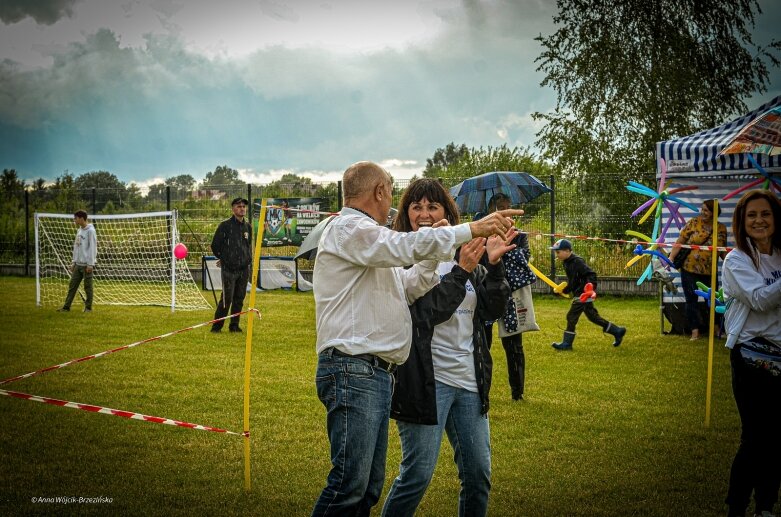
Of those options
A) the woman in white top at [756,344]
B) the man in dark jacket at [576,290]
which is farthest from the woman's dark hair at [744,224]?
the man in dark jacket at [576,290]

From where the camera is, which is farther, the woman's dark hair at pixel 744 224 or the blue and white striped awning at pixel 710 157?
the blue and white striped awning at pixel 710 157

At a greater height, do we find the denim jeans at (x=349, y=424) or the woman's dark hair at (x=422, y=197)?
the woman's dark hair at (x=422, y=197)

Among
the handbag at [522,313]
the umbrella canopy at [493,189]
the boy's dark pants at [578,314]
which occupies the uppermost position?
the umbrella canopy at [493,189]

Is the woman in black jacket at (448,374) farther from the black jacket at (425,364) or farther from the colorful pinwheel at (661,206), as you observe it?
the colorful pinwheel at (661,206)

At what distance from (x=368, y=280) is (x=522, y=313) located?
4.54 metres

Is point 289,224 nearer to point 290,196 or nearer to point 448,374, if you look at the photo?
point 290,196

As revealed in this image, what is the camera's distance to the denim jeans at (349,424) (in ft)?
9.83

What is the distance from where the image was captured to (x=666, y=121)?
2433 cm

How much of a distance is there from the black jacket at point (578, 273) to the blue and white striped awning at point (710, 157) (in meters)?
1.83

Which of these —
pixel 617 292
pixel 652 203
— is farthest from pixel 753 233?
pixel 617 292

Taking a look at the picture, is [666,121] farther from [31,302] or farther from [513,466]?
[513,466]

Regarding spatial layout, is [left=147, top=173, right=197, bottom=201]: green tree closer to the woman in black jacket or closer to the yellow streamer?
A: the yellow streamer

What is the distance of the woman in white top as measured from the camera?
3.99 metres

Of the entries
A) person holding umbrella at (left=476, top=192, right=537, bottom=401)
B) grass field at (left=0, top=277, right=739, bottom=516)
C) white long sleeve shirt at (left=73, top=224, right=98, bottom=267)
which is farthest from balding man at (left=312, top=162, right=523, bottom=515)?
white long sleeve shirt at (left=73, top=224, right=98, bottom=267)
